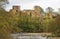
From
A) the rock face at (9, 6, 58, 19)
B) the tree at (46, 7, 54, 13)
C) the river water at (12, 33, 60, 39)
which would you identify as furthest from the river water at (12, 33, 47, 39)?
the tree at (46, 7, 54, 13)

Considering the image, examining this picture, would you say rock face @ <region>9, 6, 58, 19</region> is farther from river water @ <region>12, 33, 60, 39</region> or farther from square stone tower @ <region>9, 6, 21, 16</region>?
river water @ <region>12, 33, 60, 39</region>

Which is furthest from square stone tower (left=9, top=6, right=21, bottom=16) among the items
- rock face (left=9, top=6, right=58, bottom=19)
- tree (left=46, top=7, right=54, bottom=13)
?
tree (left=46, top=7, right=54, bottom=13)

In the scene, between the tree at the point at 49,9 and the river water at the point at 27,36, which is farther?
the tree at the point at 49,9

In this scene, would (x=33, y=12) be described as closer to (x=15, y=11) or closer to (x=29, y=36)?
(x=15, y=11)

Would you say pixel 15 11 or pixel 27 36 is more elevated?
pixel 15 11

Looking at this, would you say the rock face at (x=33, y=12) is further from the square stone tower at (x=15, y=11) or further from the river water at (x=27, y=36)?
the river water at (x=27, y=36)

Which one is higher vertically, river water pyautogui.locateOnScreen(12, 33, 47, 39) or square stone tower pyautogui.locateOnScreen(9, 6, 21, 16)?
square stone tower pyautogui.locateOnScreen(9, 6, 21, 16)

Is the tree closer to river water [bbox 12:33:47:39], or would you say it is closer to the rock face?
the rock face

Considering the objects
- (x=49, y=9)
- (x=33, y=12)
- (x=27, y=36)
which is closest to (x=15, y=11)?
(x=33, y=12)

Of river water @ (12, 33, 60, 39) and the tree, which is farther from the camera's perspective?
the tree

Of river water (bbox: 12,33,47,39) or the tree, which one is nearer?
river water (bbox: 12,33,47,39)

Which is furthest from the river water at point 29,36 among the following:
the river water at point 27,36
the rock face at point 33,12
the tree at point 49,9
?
the tree at point 49,9

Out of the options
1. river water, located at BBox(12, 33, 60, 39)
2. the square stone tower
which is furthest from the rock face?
river water, located at BBox(12, 33, 60, 39)

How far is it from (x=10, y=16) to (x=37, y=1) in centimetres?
61
